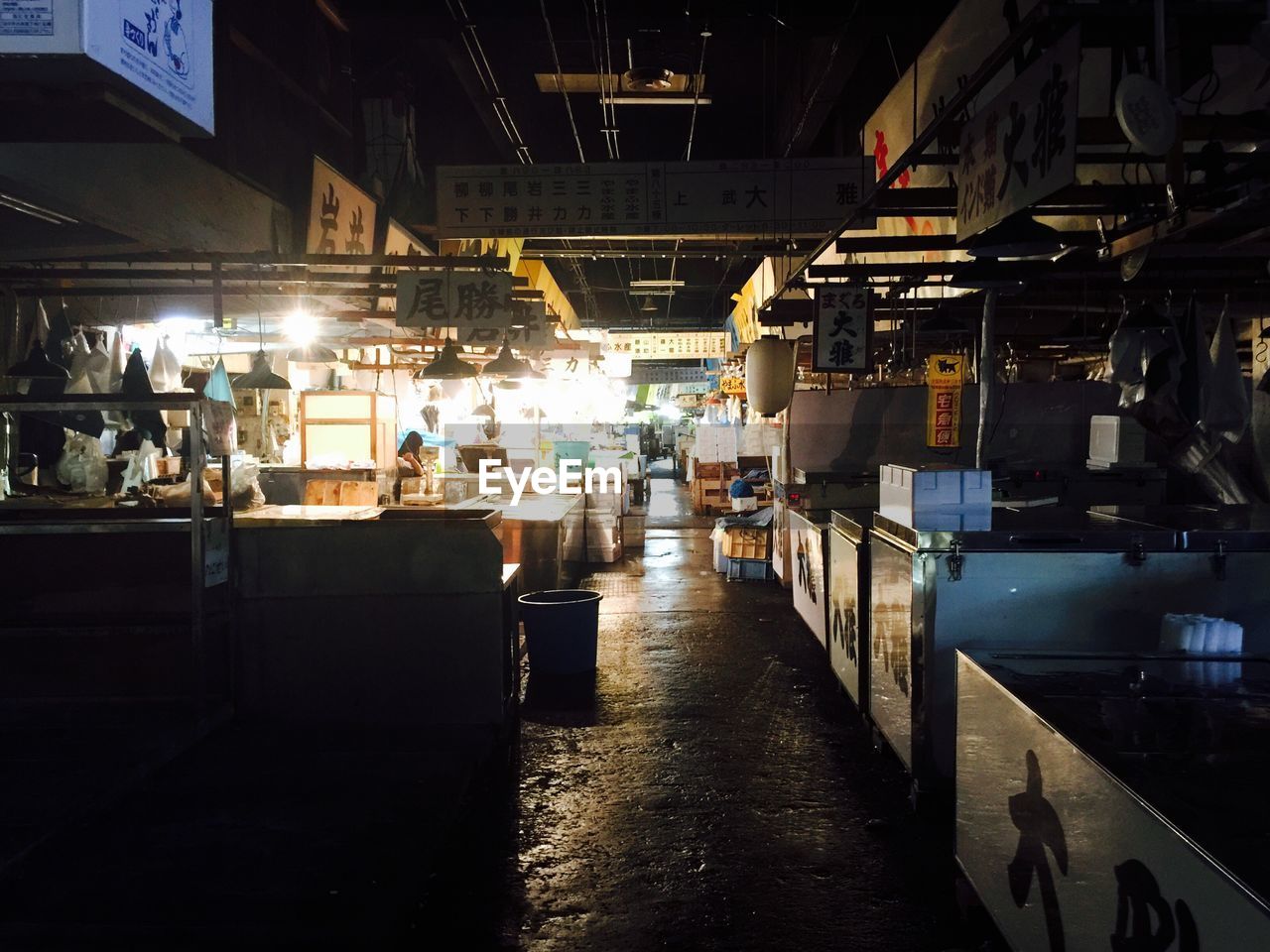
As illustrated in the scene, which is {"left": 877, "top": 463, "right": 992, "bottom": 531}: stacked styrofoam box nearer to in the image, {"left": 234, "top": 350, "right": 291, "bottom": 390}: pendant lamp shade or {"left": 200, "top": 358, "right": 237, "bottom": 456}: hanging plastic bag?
{"left": 200, "top": 358, "right": 237, "bottom": 456}: hanging plastic bag

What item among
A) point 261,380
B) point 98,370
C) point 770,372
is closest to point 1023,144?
point 770,372

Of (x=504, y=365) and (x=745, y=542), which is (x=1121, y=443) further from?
(x=504, y=365)

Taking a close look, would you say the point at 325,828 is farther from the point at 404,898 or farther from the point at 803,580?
the point at 803,580

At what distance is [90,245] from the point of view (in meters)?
6.45

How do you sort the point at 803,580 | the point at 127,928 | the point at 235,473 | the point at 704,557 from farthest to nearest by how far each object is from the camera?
1. the point at 704,557
2. the point at 803,580
3. the point at 235,473
4. the point at 127,928

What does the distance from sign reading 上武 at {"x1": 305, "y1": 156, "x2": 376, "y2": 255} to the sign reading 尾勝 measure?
4.02 metres

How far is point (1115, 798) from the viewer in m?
2.36

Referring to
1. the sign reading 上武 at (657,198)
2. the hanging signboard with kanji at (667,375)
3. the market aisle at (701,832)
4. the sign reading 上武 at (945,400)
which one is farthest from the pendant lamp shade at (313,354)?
the hanging signboard with kanji at (667,375)

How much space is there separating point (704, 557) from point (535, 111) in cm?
833

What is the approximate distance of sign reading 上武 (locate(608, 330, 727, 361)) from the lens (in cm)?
2278

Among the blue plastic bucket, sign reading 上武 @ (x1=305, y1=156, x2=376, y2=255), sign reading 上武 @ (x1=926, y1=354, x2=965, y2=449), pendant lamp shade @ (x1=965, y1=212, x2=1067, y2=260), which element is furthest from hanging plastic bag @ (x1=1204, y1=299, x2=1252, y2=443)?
sign reading 上武 @ (x1=305, y1=156, x2=376, y2=255)

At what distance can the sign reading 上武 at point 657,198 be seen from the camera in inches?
343

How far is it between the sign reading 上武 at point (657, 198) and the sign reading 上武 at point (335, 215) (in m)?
0.88

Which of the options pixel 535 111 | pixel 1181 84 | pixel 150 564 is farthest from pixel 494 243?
pixel 1181 84
